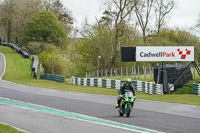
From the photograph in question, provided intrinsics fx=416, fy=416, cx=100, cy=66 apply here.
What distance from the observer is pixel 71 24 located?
112m

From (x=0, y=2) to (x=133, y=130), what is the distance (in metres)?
91.3

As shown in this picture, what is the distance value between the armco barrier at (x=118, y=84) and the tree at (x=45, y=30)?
40.0 meters

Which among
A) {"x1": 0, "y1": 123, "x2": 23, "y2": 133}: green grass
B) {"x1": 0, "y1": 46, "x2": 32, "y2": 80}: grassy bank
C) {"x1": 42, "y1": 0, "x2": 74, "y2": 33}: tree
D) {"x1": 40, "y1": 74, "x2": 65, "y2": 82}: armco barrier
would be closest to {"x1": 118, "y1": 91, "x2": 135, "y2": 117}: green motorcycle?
{"x1": 0, "y1": 123, "x2": 23, "y2": 133}: green grass

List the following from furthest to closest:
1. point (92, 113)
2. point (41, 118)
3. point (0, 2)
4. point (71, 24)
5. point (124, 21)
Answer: point (71, 24) < point (0, 2) < point (124, 21) < point (92, 113) < point (41, 118)

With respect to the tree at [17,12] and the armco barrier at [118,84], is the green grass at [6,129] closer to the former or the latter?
the armco barrier at [118,84]

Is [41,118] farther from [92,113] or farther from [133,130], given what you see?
[133,130]

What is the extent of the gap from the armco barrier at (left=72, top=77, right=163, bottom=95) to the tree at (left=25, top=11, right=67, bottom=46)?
3996cm

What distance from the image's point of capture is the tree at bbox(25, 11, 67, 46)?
8838 centimetres

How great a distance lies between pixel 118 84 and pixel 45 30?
171 ft

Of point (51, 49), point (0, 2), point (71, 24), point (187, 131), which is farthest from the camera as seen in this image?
point (71, 24)

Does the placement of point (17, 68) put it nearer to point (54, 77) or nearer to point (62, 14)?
point (54, 77)

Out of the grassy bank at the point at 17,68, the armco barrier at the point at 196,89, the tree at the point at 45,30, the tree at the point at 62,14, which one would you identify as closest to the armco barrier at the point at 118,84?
the armco barrier at the point at 196,89

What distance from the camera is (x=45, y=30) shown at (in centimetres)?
9050

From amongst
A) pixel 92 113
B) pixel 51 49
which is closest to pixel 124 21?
pixel 51 49
